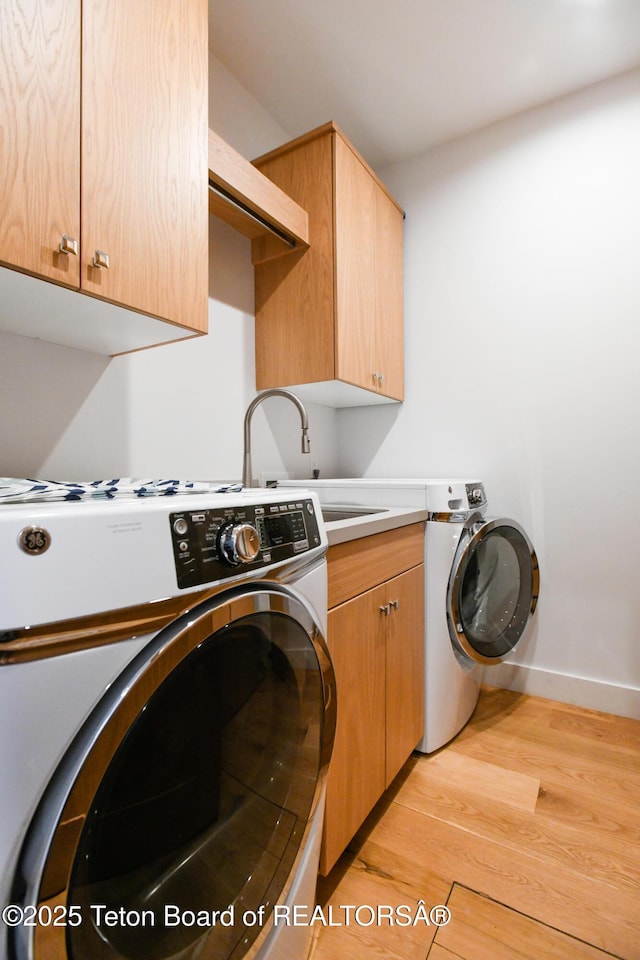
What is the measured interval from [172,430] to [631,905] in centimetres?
178

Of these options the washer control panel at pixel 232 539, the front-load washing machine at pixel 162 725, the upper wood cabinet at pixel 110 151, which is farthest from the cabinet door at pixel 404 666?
the upper wood cabinet at pixel 110 151

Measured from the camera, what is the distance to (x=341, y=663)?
1058 mm

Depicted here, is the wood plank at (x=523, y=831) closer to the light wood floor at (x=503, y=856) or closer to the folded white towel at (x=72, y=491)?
the light wood floor at (x=503, y=856)

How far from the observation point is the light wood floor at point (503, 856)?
98cm

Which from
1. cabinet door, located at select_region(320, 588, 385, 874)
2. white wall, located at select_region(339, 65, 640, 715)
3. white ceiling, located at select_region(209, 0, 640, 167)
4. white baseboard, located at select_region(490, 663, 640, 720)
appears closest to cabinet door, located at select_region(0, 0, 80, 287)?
cabinet door, located at select_region(320, 588, 385, 874)

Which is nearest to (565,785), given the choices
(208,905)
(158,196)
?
(208,905)

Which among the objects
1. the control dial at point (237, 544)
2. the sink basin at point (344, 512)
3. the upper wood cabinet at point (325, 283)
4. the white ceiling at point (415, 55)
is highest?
the white ceiling at point (415, 55)

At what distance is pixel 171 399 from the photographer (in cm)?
155

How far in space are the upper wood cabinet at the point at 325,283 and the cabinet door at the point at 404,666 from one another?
→ 0.87m

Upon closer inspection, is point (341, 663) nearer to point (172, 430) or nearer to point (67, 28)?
point (172, 430)

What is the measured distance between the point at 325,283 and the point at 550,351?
1.08m

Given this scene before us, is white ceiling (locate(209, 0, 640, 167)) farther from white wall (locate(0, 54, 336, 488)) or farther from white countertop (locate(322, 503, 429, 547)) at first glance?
white countertop (locate(322, 503, 429, 547))

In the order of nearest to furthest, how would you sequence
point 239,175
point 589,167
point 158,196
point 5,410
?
1. point 158,196
2. point 5,410
3. point 239,175
4. point 589,167

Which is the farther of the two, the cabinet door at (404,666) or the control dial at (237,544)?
the cabinet door at (404,666)
